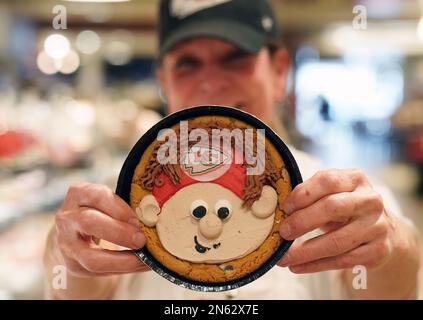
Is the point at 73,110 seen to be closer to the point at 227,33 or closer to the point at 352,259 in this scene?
the point at 227,33

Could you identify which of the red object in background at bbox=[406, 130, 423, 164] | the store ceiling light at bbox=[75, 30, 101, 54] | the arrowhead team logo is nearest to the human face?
the arrowhead team logo

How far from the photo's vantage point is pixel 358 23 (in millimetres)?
911

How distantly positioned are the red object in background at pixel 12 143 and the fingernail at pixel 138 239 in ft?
5.25

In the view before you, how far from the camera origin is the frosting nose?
662mm

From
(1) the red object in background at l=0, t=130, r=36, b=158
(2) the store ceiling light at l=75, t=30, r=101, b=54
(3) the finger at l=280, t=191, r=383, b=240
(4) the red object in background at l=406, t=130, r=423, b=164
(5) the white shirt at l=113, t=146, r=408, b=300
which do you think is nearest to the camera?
(3) the finger at l=280, t=191, r=383, b=240

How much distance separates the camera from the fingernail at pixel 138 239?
0.65 metres

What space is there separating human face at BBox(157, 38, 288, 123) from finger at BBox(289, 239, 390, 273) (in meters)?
0.31

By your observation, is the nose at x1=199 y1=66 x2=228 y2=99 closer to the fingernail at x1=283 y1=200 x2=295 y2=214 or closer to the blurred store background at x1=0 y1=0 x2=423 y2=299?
the blurred store background at x1=0 y1=0 x2=423 y2=299

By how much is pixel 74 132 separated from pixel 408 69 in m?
8.95

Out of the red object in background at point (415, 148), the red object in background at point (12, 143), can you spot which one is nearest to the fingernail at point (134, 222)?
the red object in background at point (12, 143)

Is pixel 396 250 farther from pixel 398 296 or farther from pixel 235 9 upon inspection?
pixel 235 9

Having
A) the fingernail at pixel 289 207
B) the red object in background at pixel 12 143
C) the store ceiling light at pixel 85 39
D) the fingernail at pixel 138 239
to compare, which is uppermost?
the store ceiling light at pixel 85 39

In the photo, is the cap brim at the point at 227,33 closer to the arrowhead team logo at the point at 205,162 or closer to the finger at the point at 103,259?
the arrowhead team logo at the point at 205,162

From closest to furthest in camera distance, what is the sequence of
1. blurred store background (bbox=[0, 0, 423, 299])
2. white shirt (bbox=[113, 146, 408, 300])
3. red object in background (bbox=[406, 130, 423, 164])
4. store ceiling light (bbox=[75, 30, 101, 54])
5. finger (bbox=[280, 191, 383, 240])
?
finger (bbox=[280, 191, 383, 240]), white shirt (bbox=[113, 146, 408, 300]), blurred store background (bbox=[0, 0, 423, 299]), store ceiling light (bbox=[75, 30, 101, 54]), red object in background (bbox=[406, 130, 423, 164])
